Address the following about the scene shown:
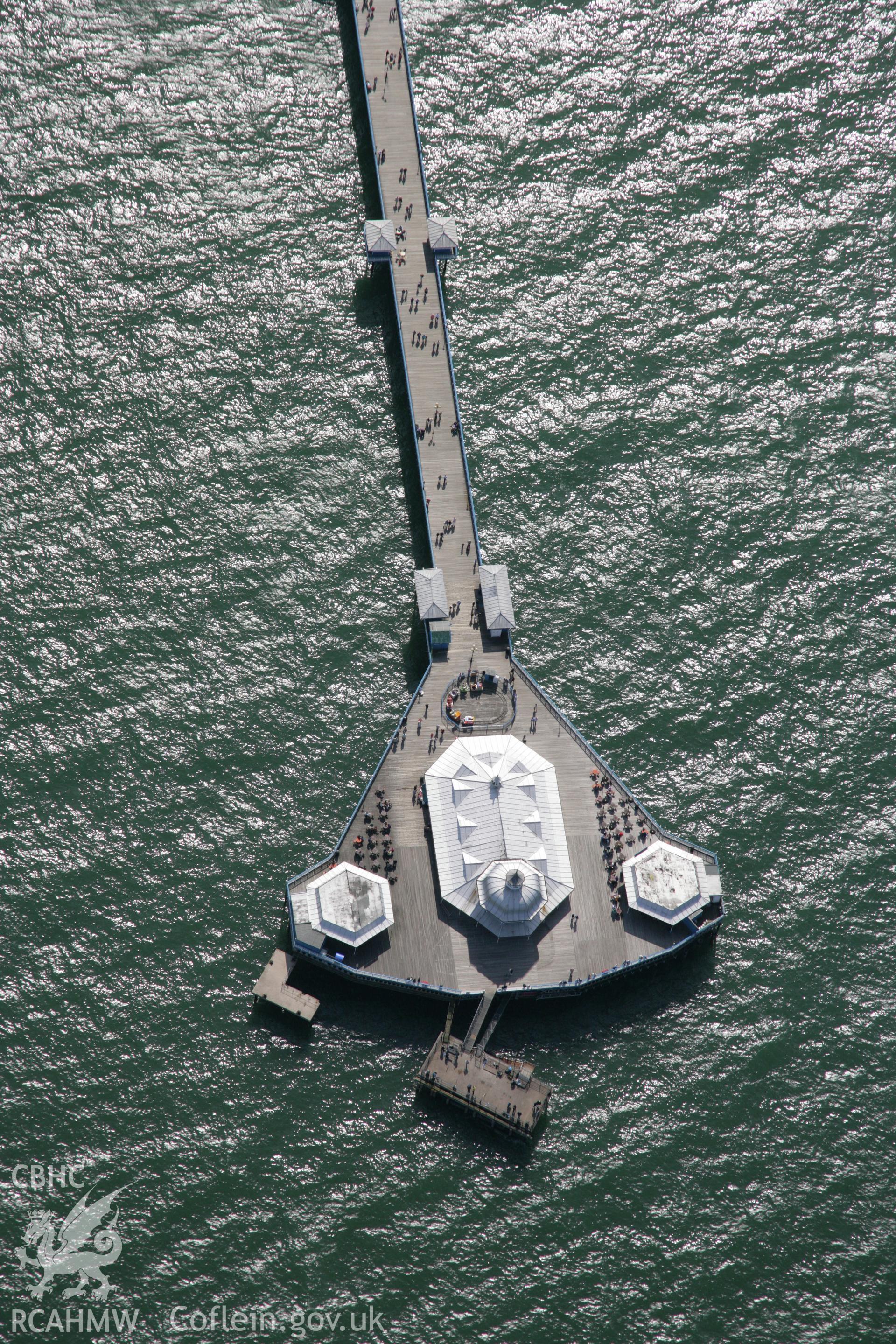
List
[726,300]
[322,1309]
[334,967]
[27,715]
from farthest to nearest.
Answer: [726,300] < [27,715] < [334,967] < [322,1309]

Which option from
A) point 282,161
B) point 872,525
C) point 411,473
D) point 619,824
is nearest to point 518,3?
point 282,161

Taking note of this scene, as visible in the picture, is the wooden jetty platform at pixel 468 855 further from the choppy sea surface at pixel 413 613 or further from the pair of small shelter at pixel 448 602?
the choppy sea surface at pixel 413 613

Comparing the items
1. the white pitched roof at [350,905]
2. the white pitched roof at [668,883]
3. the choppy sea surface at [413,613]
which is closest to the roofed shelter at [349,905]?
the white pitched roof at [350,905]

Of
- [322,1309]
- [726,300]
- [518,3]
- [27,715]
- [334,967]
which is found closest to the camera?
[322,1309]

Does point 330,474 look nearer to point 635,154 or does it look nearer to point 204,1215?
point 635,154

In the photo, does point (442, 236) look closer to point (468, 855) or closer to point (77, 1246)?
point (468, 855)

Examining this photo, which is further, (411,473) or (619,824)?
(411,473)

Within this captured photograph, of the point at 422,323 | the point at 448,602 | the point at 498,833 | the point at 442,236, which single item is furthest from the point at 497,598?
the point at 442,236

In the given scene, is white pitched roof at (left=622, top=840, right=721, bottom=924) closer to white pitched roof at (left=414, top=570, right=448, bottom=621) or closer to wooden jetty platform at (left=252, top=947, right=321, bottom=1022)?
white pitched roof at (left=414, top=570, right=448, bottom=621)
